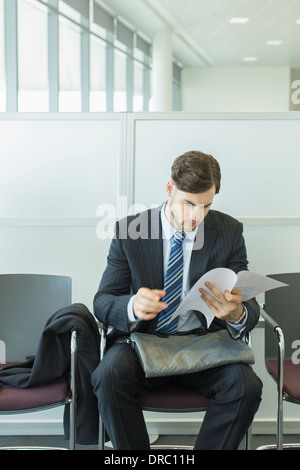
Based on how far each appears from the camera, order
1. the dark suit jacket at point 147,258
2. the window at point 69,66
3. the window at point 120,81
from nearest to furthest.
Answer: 1. the dark suit jacket at point 147,258
2. the window at point 69,66
3. the window at point 120,81

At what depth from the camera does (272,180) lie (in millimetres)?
2486

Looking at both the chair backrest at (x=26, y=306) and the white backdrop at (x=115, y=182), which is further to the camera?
the white backdrop at (x=115, y=182)

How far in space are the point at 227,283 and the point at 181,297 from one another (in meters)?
0.36

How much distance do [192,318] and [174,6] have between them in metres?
7.35

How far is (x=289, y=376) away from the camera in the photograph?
1993 mm

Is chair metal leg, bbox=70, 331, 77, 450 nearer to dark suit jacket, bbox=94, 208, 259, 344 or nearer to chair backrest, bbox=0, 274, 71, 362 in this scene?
dark suit jacket, bbox=94, 208, 259, 344

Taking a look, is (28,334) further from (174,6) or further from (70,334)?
(174,6)

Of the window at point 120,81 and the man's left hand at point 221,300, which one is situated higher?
the window at point 120,81

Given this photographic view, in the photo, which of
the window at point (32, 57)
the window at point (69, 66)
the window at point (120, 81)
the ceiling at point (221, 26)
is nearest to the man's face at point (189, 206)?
Result: the window at point (32, 57)

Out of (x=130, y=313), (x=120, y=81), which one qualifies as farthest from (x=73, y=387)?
(x=120, y=81)

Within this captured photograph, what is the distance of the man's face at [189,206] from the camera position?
185 cm

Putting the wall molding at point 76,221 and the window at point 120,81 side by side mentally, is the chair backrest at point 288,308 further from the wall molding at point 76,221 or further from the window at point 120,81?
the window at point 120,81

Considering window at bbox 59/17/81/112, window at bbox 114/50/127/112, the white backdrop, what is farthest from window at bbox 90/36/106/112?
the white backdrop

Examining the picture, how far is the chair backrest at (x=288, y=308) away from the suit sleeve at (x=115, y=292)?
2.11 feet
